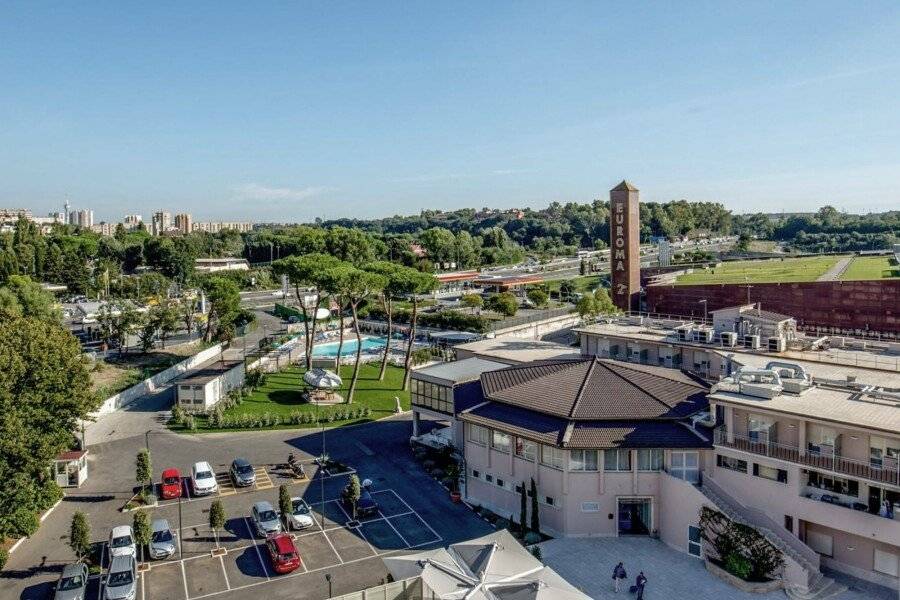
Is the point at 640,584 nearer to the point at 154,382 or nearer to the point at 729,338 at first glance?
the point at 729,338

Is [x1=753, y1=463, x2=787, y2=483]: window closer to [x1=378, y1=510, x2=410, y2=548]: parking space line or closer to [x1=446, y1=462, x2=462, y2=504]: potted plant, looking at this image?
[x1=446, y1=462, x2=462, y2=504]: potted plant

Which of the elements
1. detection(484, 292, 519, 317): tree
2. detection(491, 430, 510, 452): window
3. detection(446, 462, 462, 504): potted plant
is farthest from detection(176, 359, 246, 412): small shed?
detection(484, 292, 519, 317): tree

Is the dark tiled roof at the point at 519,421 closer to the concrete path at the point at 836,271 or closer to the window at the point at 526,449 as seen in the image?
the window at the point at 526,449

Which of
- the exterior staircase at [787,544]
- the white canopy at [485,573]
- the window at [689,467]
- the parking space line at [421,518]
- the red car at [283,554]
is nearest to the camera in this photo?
the white canopy at [485,573]

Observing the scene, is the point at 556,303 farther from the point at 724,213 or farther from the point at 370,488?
the point at 724,213

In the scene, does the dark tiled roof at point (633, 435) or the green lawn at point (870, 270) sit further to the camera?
the green lawn at point (870, 270)

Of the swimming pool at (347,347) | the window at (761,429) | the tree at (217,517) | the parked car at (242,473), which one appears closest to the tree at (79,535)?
the tree at (217,517)

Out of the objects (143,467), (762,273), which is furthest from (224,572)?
(762,273)
